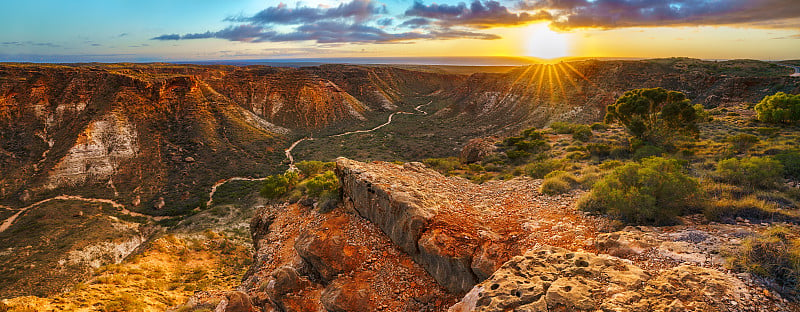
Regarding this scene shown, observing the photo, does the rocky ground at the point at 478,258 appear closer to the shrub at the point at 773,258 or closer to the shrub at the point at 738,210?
the shrub at the point at 773,258

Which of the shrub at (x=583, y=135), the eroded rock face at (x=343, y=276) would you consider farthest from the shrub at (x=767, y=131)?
the eroded rock face at (x=343, y=276)

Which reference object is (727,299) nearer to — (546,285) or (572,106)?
(546,285)

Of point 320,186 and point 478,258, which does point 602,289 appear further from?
point 320,186

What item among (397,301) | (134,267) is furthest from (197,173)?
(397,301)

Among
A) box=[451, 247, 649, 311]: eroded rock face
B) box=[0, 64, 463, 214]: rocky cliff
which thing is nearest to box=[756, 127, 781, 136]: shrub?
box=[451, 247, 649, 311]: eroded rock face

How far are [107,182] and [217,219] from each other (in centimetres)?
1927

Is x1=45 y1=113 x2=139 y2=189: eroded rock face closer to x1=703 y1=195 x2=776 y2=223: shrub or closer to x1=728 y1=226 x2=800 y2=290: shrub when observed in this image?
x1=728 y1=226 x2=800 y2=290: shrub

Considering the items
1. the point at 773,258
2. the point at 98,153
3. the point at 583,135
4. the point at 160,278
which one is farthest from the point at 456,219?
the point at 98,153

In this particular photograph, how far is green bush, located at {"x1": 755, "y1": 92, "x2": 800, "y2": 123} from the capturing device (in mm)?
22953

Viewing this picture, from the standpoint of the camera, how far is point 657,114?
2545 centimetres

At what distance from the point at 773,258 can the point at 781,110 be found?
28.1m

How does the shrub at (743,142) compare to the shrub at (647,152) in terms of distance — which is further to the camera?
the shrub at (647,152)

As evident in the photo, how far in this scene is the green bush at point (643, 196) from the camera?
934cm

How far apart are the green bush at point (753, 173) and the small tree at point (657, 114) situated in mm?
12208
